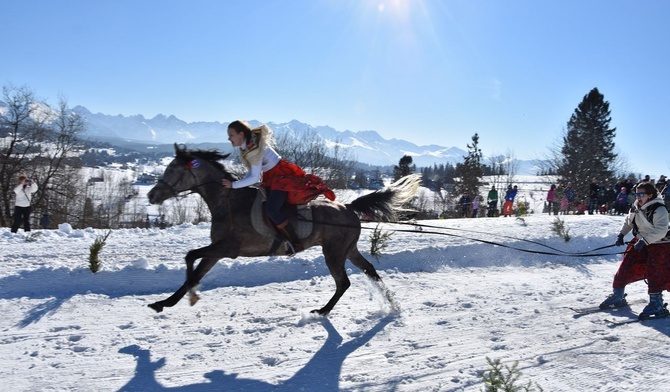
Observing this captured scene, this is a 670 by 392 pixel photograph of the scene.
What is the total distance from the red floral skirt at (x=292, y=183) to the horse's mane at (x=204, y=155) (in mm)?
622

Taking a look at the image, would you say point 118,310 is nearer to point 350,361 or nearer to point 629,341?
point 350,361

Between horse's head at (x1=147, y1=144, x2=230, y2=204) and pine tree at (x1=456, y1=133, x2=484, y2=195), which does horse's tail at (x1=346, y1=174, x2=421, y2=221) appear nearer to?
horse's head at (x1=147, y1=144, x2=230, y2=204)

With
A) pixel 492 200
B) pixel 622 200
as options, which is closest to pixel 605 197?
pixel 622 200

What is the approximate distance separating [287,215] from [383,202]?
1.65 metres

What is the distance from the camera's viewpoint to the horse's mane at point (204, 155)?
17.5ft

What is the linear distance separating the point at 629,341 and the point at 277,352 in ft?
13.3

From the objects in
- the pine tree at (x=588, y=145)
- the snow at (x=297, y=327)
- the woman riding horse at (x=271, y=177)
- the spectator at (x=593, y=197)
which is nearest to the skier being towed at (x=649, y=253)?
the snow at (x=297, y=327)

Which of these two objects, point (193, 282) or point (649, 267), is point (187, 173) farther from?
point (649, 267)

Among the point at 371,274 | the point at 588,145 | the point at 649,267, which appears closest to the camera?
the point at 649,267

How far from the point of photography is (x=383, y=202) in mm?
6352

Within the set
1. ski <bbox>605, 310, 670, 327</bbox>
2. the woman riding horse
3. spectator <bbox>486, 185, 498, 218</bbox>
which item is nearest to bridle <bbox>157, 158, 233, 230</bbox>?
the woman riding horse

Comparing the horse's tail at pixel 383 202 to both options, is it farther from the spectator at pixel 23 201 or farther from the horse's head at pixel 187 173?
the spectator at pixel 23 201

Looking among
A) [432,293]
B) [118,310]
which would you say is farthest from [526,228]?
[118,310]

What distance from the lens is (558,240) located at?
10.8 m
